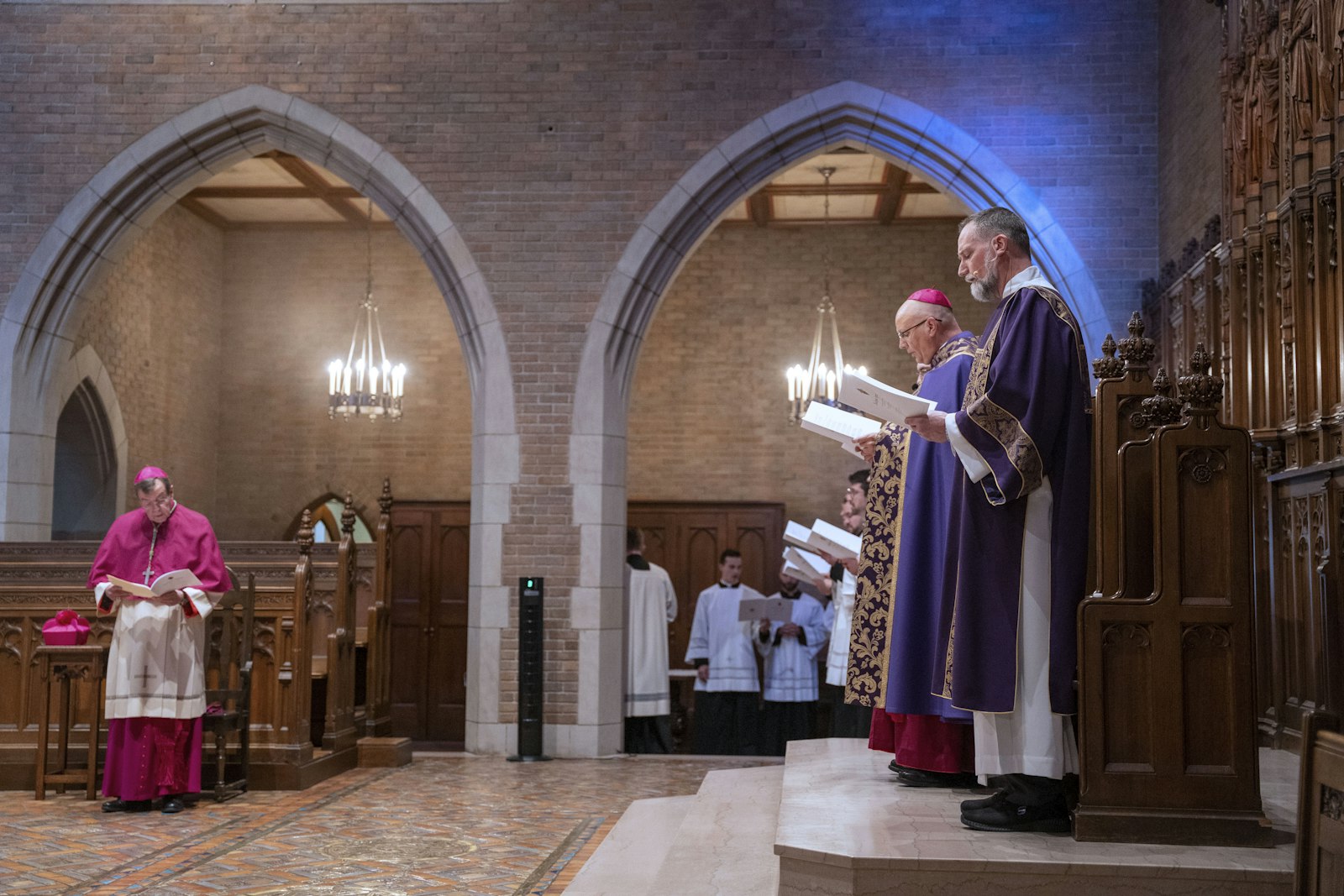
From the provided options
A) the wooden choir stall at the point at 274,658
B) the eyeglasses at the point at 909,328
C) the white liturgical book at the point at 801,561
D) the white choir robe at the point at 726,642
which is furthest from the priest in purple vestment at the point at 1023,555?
the white choir robe at the point at 726,642

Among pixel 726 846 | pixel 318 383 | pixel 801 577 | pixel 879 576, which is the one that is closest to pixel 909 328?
pixel 879 576

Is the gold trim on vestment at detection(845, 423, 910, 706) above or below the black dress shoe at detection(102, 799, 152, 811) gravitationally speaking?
above

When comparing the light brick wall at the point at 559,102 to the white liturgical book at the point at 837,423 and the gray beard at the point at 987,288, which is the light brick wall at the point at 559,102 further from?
the gray beard at the point at 987,288

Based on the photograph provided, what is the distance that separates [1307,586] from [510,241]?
5.77 m

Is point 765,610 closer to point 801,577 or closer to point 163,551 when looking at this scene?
point 801,577

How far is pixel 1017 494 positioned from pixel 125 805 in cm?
462

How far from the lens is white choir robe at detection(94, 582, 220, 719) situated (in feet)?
19.8

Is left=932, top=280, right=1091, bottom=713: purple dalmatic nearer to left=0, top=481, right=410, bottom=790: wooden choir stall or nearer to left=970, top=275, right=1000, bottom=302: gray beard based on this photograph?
left=970, top=275, right=1000, bottom=302: gray beard

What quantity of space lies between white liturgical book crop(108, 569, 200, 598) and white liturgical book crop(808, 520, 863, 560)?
113 inches

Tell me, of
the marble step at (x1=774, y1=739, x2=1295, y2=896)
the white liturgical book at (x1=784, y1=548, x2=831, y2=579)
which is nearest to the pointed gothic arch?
the white liturgical book at (x1=784, y1=548, x2=831, y2=579)

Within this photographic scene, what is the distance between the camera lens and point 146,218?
9805 millimetres

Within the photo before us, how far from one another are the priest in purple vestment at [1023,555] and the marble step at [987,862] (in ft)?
0.55

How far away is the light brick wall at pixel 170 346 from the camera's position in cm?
1216

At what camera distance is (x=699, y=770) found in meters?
7.88
